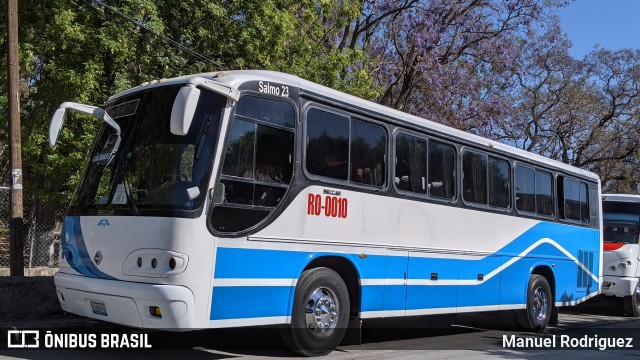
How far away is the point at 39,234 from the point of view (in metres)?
15.4

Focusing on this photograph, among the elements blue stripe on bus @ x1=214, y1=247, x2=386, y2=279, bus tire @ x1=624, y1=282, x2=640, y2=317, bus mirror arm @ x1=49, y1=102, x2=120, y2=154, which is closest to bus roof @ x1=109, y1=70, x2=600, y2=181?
bus mirror arm @ x1=49, y1=102, x2=120, y2=154

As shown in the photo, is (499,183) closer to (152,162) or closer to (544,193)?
(544,193)

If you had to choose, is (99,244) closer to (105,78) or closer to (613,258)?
(105,78)

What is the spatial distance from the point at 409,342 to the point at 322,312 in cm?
268

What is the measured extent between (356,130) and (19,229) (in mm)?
5606

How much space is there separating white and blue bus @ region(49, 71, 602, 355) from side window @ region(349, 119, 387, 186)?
0.07ft

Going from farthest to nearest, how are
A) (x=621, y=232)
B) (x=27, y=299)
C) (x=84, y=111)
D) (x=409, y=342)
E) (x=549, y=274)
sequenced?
(x=621, y=232) < (x=549, y=274) < (x=409, y=342) < (x=27, y=299) < (x=84, y=111)

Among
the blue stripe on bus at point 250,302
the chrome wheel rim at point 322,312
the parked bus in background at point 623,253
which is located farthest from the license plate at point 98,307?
the parked bus in background at point 623,253

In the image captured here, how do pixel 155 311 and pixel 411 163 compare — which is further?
pixel 411 163

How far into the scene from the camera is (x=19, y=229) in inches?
387

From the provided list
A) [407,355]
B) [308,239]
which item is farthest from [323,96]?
[407,355]

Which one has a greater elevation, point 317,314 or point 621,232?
point 621,232

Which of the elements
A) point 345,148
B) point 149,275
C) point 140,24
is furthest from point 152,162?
point 140,24

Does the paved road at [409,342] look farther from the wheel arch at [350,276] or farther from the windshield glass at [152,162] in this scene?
the windshield glass at [152,162]
